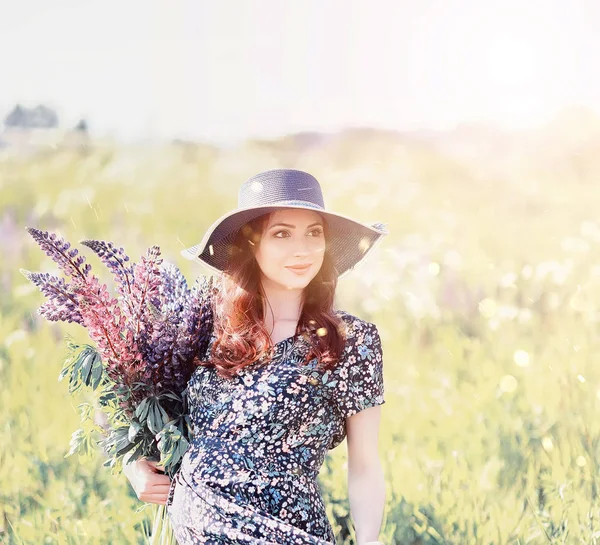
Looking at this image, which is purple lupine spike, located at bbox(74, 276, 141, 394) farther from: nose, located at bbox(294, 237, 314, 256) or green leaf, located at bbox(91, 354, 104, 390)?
nose, located at bbox(294, 237, 314, 256)

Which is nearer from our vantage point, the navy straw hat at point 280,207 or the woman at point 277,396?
the woman at point 277,396

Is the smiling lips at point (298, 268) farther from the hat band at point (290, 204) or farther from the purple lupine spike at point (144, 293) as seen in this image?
the purple lupine spike at point (144, 293)

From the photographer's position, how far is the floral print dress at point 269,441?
207cm

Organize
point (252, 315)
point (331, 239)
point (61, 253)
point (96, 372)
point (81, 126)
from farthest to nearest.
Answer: point (81, 126), point (331, 239), point (252, 315), point (96, 372), point (61, 253)

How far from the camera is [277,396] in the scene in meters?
2.15

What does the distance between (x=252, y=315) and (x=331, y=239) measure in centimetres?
35

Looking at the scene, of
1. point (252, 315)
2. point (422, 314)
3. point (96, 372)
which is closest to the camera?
point (96, 372)

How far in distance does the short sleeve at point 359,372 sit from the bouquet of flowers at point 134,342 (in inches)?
17.1

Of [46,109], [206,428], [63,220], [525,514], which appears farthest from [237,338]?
[46,109]

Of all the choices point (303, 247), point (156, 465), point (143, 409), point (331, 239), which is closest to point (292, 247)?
point (303, 247)

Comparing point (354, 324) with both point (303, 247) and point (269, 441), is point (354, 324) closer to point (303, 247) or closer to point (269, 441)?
point (303, 247)

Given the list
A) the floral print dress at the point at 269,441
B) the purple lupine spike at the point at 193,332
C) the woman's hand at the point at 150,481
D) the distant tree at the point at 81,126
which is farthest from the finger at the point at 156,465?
the distant tree at the point at 81,126

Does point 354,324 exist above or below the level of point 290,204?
below

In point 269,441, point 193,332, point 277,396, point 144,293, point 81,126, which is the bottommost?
point 269,441
